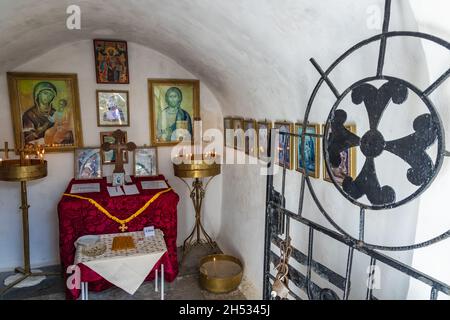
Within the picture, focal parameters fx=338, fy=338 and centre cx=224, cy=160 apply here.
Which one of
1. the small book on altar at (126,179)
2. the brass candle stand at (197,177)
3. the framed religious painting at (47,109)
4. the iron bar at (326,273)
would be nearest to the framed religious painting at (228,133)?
the brass candle stand at (197,177)

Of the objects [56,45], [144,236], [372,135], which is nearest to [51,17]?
[56,45]

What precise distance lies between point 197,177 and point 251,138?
0.72 m

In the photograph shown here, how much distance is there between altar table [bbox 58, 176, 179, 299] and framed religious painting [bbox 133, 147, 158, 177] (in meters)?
0.43

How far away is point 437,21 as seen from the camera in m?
0.96

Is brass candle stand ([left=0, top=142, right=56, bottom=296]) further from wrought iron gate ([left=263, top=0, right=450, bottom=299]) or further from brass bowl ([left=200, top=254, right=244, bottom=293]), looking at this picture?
wrought iron gate ([left=263, top=0, right=450, bottom=299])

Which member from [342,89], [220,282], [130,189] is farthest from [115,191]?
[342,89]

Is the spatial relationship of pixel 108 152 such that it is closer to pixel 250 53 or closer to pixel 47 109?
pixel 47 109

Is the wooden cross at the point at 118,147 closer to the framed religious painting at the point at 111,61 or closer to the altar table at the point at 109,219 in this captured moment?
the altar table at the point at 109,219

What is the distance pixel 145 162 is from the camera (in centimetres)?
367

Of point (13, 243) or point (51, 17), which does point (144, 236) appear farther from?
point (51, 17)

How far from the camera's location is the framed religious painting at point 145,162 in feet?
11.9

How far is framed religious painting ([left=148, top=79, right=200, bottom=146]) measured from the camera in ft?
12.0

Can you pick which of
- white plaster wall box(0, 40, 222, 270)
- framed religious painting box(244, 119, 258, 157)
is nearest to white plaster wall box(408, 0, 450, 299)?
framed religious painting box(244, 119, 258, 157)
